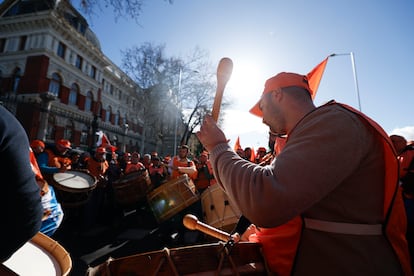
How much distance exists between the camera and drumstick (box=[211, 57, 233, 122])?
1.31 metres

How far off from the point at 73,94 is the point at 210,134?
30.8 meters

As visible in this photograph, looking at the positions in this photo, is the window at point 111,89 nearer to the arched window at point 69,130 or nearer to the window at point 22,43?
the arched window at point 69,130

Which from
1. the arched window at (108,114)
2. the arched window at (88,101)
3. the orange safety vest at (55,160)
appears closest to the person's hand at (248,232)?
the orange safety vest at (55,160)

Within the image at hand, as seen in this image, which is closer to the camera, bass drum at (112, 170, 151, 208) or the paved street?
the paved street

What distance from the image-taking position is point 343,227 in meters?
0.95

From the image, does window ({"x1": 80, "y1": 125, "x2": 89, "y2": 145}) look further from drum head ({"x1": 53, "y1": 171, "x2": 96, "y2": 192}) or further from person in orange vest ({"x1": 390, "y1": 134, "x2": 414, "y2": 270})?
person in orange vest ({"x1": 390, "y1": 134, "x2": 414, "y2": 270})

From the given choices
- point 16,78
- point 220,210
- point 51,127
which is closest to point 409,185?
point 220,210

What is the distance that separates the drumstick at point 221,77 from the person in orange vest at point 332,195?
0.33 meters

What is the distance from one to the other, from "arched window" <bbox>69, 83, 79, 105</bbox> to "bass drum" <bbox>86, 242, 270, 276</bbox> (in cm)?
3009

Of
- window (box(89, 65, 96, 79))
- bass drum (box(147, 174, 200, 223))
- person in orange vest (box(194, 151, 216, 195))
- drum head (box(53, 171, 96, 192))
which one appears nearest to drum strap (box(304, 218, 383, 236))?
bass drum (box(147, 174, 200, 223))

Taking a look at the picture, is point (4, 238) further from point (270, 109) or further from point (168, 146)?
point (168, 146)

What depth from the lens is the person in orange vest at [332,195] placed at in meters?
0.88

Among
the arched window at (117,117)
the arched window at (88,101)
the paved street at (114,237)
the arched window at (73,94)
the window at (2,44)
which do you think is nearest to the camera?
the paved street at (114,237)

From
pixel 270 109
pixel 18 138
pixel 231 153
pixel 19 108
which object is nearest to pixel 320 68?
pixel 270 109
